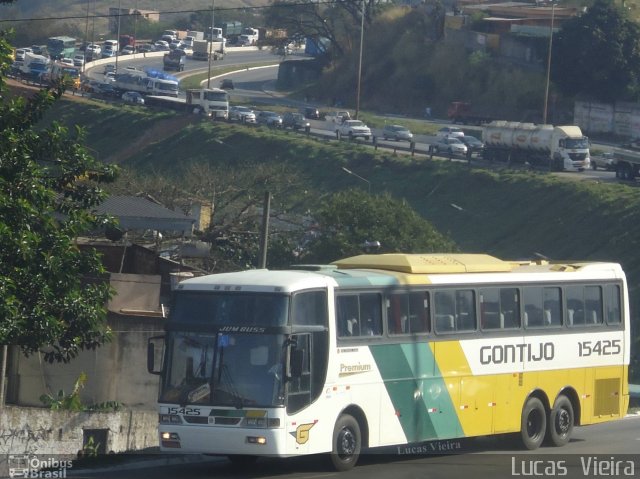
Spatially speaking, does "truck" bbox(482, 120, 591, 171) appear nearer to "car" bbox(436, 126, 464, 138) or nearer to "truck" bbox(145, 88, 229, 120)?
"car" bbox(436, 126, 464, 138)

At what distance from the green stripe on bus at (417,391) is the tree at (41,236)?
4.37 metres

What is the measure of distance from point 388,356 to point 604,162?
5070cm

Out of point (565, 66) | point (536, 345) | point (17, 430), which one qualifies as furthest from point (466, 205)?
point (17, 430)

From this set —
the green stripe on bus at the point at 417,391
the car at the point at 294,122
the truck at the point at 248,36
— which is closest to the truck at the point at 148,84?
the car at the point at 294,122

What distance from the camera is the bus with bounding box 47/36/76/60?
122m

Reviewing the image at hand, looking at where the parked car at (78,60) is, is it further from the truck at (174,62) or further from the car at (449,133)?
the car at (449,133)

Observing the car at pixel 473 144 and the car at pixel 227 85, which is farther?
the car at pixel 227 85

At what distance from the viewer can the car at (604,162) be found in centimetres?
6262

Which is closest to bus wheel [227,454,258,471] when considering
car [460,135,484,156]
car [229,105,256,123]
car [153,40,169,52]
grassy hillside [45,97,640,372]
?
grassy hillside [45,97,640,372]

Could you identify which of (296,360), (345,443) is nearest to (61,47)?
(345,443)

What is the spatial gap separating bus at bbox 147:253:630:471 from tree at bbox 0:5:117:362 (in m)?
1.49

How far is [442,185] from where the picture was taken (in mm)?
60250

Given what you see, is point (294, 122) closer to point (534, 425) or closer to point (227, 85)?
point (227, 85)

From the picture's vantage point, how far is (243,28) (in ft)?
500
